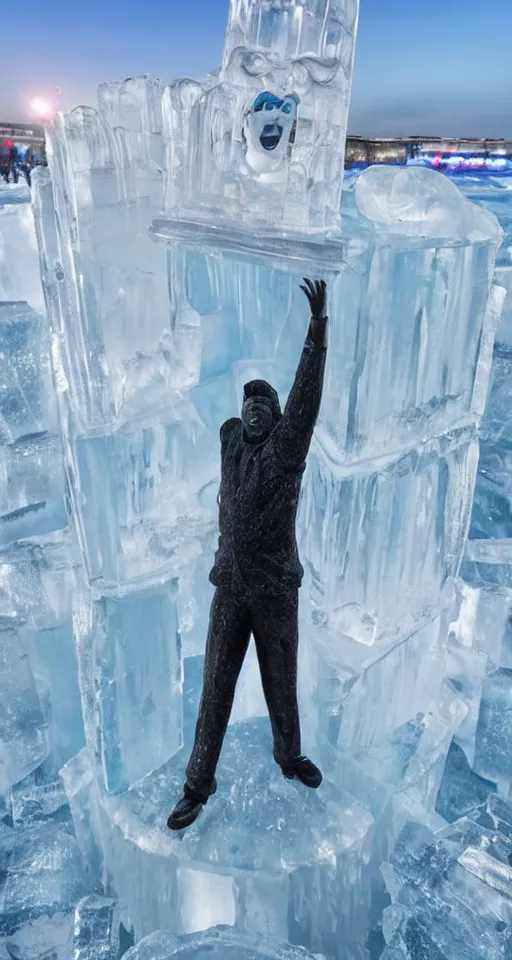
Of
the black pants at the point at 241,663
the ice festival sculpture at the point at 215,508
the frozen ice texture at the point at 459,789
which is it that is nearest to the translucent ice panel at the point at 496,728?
the frozen ice texture at the point at 459,789

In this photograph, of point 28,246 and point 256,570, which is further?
point 28,246

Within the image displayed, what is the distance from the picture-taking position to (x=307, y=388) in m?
1.67

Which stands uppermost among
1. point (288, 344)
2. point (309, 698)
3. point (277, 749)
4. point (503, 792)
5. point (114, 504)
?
point (288, 344)

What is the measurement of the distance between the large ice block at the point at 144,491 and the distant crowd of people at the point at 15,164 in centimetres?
281

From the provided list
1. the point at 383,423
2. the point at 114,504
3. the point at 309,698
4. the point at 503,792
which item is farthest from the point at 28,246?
the point at 503,792

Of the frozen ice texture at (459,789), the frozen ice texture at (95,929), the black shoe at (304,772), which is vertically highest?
the black shoe at (304,772)

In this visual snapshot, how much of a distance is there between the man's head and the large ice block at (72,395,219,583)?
1.74 feet

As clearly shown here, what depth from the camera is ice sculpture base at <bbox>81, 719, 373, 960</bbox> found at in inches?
86.4

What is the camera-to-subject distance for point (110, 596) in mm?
2363

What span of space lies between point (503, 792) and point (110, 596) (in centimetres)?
168

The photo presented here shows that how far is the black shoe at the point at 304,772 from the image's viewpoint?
7.11 feet

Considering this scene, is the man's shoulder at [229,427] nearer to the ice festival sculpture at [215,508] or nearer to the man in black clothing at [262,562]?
the man in black clothing at [262,562]

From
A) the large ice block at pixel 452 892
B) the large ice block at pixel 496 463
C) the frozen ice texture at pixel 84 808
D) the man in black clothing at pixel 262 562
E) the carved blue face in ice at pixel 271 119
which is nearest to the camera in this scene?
the man in black clothing at pixel 262 562

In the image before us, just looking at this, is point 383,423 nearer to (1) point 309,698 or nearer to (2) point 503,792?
(1) point 309,698
